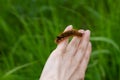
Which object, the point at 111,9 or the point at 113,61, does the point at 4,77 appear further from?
the point at 111,9

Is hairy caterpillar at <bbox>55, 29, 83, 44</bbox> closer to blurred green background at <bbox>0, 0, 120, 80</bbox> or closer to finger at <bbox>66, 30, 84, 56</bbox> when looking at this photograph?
finger at <bbox>66, 30, 84, 56</bbox>

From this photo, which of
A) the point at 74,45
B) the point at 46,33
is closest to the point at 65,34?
the point at 74,45

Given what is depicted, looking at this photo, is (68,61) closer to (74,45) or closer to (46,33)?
(74,45)

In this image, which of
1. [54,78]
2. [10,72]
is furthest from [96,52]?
[54,78]

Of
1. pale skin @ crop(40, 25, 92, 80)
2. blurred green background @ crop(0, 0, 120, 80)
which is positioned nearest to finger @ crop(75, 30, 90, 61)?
pale skin @ crop(40, 25, 92, 80)

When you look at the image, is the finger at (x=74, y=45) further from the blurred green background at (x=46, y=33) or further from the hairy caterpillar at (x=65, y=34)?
the blurred green background at (x=46, y=33)
